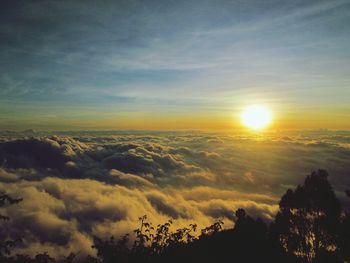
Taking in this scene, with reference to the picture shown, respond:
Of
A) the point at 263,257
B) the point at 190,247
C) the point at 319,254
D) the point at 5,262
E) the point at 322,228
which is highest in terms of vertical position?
the point at 5,262

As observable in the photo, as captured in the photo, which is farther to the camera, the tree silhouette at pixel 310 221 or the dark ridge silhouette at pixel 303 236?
the tree silhouette at pixel 310 221

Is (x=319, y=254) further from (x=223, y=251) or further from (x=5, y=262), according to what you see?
(x=5, y=262)

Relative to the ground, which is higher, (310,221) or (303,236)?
(310,221)

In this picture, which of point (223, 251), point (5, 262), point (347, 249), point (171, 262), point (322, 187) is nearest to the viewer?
point (5, 262)

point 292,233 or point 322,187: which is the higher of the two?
point 322,187

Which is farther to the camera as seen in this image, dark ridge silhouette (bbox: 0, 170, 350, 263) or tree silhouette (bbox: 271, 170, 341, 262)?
tree silhouette (bbox: 271, 170, 341, 262)

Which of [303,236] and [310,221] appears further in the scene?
[303,236]

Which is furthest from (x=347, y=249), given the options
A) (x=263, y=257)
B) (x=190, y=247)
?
(x=190, y=247)

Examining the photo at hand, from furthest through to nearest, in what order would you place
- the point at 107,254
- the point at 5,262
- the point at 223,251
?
the point at 223,251 < the point at 107,254 < the point at 5,262
